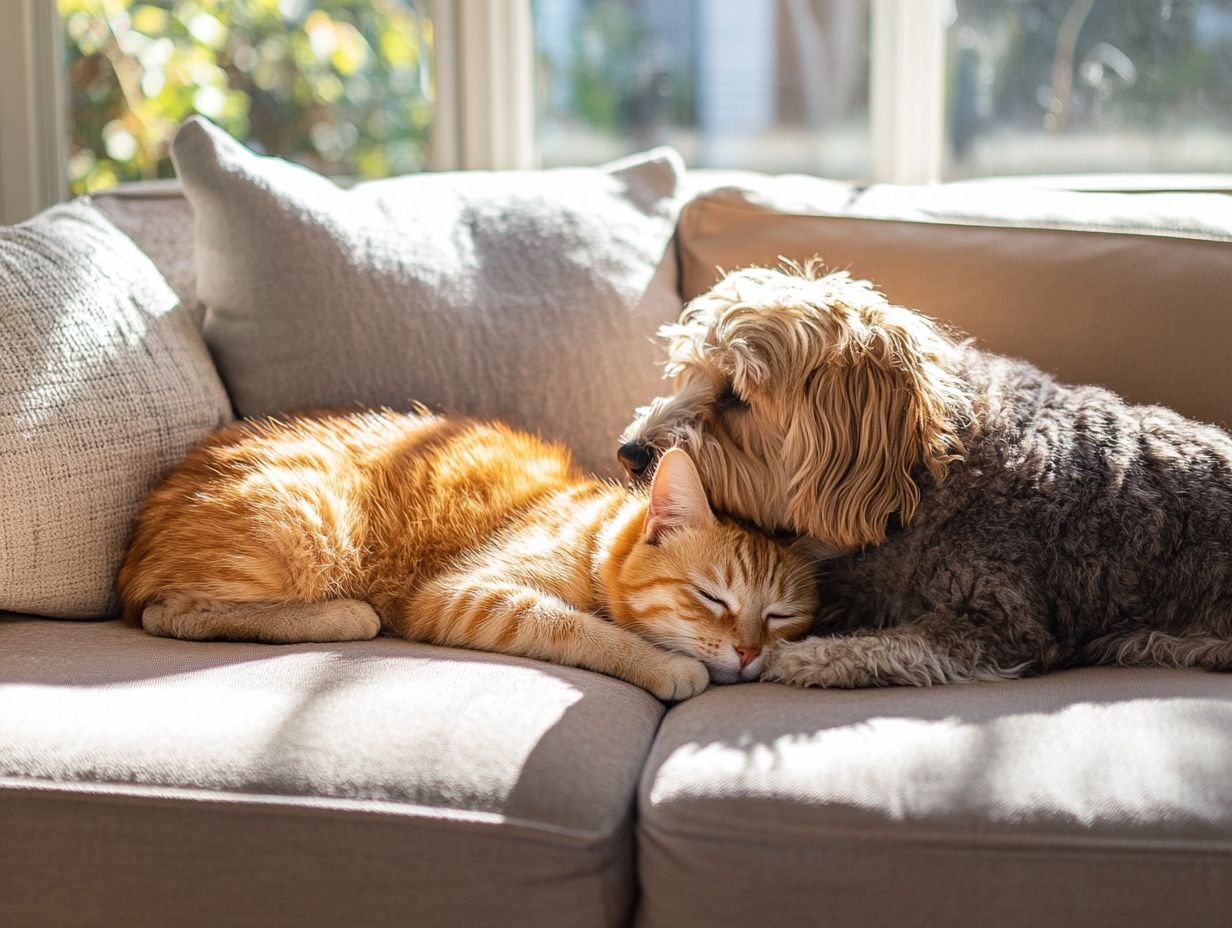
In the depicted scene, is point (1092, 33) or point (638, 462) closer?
point (638, 462)

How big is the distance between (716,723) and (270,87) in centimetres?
240

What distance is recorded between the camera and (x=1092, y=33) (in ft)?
8.93

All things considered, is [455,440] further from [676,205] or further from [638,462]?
[676,205]

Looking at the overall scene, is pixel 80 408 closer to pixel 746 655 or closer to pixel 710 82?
pixel 746 655

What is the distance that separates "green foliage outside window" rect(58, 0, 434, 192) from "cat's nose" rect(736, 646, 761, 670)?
1.95 metres

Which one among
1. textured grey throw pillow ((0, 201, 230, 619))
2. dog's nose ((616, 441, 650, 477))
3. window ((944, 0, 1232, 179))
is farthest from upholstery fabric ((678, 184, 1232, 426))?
textured grey throw pillow ((0, 201, 230, 619))

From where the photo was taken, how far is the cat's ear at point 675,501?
1628 millimetres

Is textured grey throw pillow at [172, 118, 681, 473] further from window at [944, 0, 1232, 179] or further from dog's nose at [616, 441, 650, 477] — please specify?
window at [944, 0, 1232, 179]

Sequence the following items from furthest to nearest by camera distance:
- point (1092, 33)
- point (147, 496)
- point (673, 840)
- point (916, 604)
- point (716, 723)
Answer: point (1092, 33), point (147, 496), point (916, 604), point (716, 723), point (673, 840)

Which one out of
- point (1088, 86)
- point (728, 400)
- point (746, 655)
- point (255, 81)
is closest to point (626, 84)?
point (255, 81)

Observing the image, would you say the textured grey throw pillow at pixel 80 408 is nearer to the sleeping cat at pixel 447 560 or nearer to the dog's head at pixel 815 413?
the sleeping cat at pixel 447 560

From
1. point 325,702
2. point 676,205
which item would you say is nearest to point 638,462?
point 325,702

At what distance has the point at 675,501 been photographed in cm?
167

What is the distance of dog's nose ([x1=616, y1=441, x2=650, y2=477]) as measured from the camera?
5.77 ft
